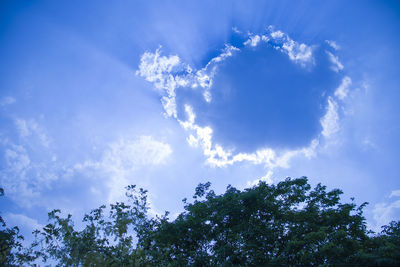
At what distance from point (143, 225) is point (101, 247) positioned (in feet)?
13.4

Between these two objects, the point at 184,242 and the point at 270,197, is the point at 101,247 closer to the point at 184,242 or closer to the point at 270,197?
the point at 184,242

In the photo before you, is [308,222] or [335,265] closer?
[335,265]

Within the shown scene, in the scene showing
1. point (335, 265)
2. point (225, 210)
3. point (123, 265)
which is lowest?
point (335, 265)

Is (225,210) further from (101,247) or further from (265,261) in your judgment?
(101,247)

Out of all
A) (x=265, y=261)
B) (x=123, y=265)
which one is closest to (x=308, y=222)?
(x=265, y=261)

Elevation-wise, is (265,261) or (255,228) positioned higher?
(255,228)

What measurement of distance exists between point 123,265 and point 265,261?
7.27 metres

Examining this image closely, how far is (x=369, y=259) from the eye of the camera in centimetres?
873

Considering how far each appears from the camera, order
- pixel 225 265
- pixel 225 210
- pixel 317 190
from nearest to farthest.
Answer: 1. pixel 225 265
2. pixel 225 210
3. pixel 317 190

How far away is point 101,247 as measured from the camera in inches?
394

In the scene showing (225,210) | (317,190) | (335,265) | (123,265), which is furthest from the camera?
(317,190)

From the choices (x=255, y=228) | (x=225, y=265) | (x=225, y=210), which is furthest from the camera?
(x=225, y=210)

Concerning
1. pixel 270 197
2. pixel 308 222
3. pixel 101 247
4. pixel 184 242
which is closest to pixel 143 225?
pixel 184 242

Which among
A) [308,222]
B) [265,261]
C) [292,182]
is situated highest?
[292,182]
